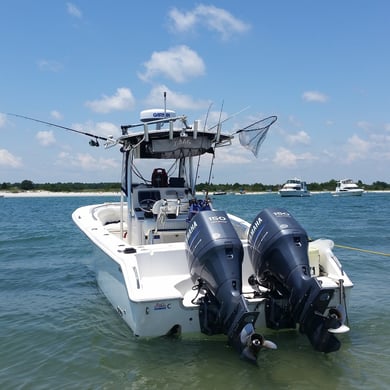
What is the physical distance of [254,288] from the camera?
19.4ft

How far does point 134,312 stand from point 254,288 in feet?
4.87

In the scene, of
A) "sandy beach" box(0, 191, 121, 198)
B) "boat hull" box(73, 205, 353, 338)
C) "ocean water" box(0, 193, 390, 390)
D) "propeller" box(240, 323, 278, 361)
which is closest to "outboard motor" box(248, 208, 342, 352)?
"boat hull" box(73, 205, 353, 338)

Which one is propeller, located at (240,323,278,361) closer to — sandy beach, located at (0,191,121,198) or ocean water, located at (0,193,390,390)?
ocean water, located at (0,193,390,390)

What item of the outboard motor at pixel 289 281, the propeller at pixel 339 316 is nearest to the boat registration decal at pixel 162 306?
the outboard motor at pixel 289 281

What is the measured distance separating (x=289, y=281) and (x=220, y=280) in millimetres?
768

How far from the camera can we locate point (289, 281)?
526 cm

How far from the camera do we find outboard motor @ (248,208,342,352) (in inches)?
197

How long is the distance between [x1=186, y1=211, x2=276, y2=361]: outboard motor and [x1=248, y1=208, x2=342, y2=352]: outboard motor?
477mm

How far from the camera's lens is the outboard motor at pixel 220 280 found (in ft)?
15.4

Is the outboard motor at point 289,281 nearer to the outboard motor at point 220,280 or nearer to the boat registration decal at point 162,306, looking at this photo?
the outboard motor at point 220,280

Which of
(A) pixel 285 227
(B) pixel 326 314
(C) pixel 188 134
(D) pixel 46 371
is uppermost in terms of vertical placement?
(C) pixel 188 134

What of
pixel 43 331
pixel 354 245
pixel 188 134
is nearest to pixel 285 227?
pixel 188 134

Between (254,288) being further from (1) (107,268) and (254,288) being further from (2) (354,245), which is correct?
(2) (354,245)

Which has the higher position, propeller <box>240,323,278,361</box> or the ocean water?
propeller <box>240,323,278,361</box>
